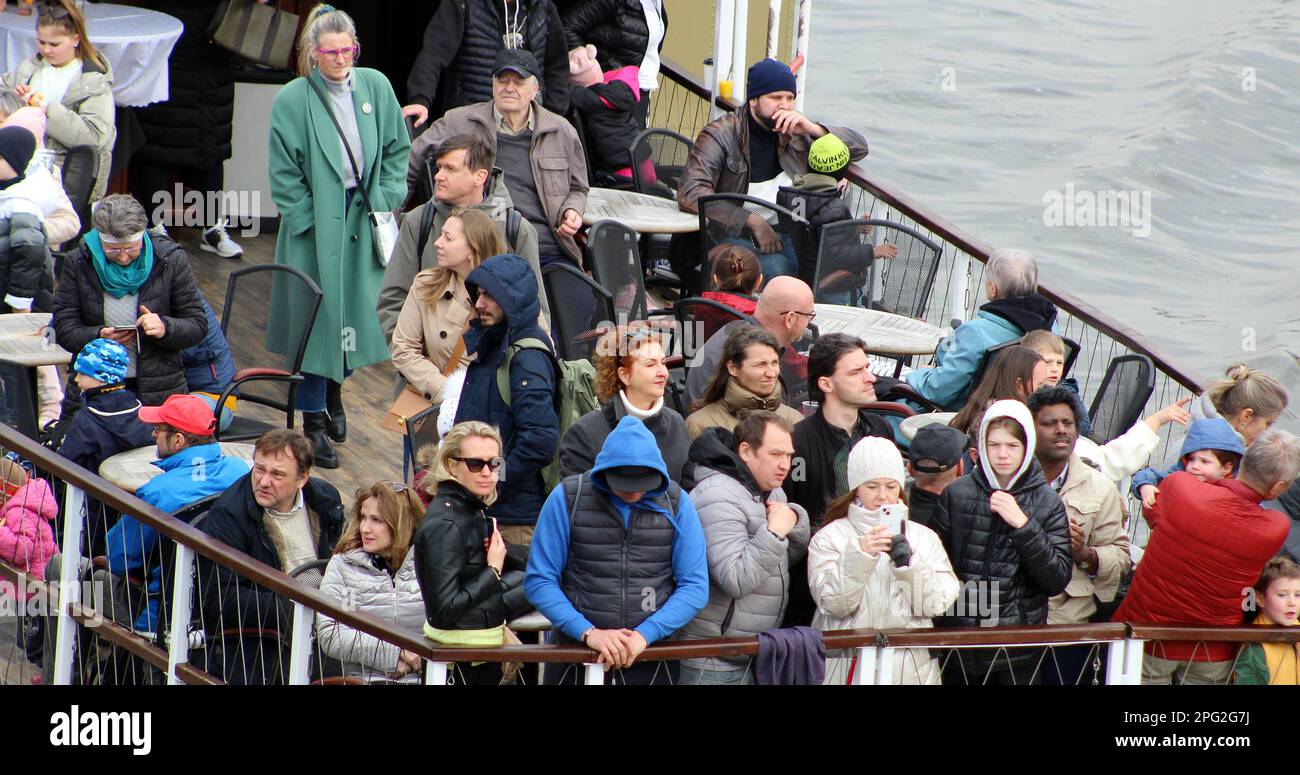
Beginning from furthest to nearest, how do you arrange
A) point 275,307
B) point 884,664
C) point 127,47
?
point 127,47 < point 275,307 < point 884,664

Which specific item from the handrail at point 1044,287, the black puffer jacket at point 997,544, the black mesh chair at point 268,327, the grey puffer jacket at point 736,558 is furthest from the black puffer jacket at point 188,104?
the black puffer jacket at point 997,544

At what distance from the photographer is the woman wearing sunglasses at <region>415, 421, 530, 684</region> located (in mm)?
4867

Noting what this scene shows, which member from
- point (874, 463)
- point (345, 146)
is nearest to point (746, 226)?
point (345, 146)

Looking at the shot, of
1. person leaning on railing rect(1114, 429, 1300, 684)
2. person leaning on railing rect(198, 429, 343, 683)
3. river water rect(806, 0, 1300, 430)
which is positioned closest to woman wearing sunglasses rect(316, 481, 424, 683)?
person leaning on railing rect(198, 429, 343, 683)

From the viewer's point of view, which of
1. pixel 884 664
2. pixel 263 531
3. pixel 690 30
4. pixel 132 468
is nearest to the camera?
pixel 884 664

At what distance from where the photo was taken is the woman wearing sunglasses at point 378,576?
17.2 ft

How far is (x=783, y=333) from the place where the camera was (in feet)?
21.8

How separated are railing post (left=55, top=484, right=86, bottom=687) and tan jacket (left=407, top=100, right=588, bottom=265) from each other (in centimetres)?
289

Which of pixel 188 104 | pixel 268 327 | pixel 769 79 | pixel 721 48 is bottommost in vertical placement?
pixel 268 327

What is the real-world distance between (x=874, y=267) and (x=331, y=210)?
303 cm

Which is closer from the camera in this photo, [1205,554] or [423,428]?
[1205,554]

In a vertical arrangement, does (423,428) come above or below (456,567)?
above

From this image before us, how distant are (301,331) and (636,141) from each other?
331 cm

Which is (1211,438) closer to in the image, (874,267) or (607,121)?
(874,267)
